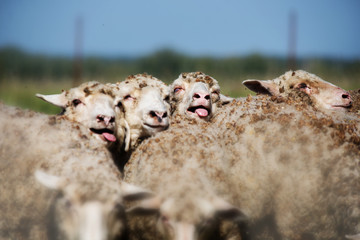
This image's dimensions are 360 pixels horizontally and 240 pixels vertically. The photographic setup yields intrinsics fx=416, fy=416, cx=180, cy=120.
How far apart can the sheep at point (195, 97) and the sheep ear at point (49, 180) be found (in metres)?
1.82

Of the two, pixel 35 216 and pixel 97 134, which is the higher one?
pixel 97 134

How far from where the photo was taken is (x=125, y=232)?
10.1ft

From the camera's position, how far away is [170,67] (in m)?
21.7

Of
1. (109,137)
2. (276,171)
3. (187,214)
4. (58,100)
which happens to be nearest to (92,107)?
(109,137)

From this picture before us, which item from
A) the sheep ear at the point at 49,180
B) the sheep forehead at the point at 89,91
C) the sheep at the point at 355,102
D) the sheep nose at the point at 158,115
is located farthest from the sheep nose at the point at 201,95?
the sheep ear at the point at 49,180

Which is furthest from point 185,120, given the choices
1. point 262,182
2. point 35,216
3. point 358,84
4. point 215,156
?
point 358,84

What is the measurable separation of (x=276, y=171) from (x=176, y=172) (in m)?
0.88

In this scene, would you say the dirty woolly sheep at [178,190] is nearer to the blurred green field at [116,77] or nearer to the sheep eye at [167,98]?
the sheep eye at [167,98]

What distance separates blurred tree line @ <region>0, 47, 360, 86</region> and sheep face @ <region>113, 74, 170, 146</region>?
7.37 ft

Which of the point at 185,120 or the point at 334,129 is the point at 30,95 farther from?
the point at 334,129

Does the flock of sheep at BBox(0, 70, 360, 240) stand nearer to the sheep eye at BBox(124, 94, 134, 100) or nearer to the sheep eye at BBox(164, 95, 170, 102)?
the sheep eye at BBox(124, 94, 134, 100)

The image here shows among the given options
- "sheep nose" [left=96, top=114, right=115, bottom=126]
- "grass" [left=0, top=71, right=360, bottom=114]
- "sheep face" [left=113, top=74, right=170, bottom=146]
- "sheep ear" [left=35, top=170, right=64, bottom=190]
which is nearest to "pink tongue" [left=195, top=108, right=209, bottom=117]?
"sheep face" [left=113, top=74, right=170, bottom=146]

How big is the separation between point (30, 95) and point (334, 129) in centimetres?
997

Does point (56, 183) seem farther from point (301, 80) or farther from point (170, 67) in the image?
point (170, 67)
